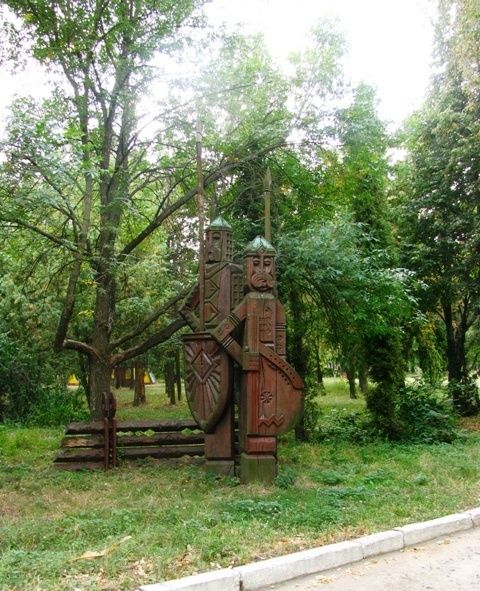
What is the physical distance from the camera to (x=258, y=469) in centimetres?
805

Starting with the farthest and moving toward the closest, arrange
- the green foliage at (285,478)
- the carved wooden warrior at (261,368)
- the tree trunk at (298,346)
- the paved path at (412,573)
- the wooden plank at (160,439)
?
the tree trunk at (298,346) < the wooden plank at (160,439) < the carved wooden warrior at (261,368) < the green foliage at (285,478) < the paved path at (412,573)

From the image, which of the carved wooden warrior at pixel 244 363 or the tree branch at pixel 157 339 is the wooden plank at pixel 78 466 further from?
the tree branch at pixel 157 339

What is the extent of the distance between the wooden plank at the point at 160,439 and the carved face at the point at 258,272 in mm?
3185

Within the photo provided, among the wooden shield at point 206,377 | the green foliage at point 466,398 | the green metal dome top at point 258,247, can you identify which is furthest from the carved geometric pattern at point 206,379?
the green foliage at point 466,398

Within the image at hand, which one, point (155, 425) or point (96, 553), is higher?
point (155, 425)

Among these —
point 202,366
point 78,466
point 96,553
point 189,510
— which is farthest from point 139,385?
point 96,553

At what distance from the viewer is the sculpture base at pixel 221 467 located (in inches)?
346

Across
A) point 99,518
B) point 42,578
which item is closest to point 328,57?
point 99,518

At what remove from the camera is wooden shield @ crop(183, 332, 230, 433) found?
865 centimetres

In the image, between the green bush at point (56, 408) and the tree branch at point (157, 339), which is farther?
the green bush at point (56, 408)

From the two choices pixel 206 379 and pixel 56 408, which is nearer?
pixel 206 379

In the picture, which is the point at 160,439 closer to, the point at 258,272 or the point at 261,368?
the point at 261,368

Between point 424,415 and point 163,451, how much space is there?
22.4 feet

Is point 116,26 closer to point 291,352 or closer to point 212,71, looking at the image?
point 212,71
